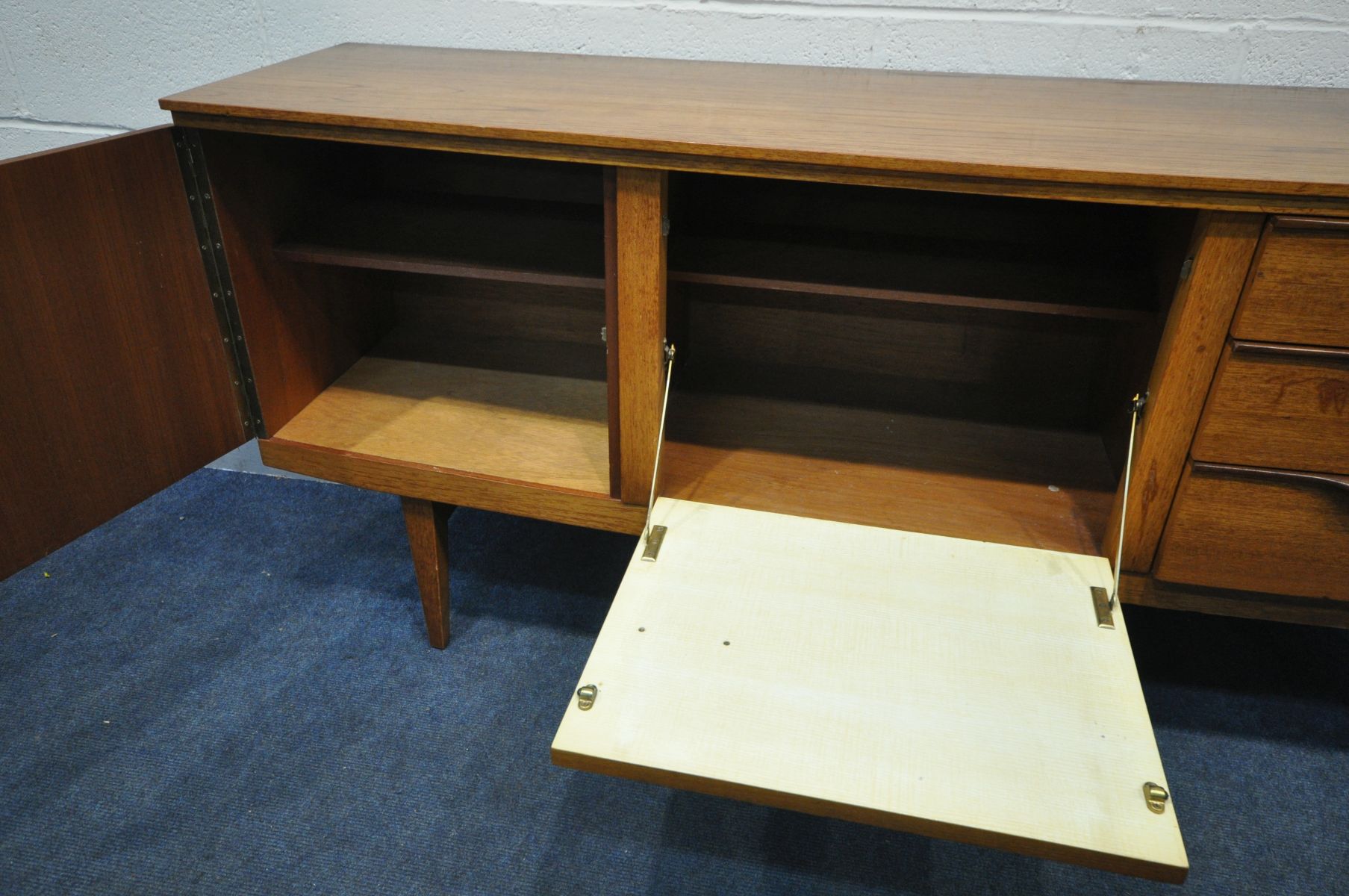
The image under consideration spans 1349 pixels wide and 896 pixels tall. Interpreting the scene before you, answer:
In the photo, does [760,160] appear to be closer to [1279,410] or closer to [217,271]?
[1279,410]

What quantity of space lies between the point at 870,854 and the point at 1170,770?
44 centimetres

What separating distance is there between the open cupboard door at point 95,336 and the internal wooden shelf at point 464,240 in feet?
0.57

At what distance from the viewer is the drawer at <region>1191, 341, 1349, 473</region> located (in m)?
0.92

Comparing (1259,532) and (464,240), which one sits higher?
(464,240)

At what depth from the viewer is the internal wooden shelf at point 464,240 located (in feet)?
3.77

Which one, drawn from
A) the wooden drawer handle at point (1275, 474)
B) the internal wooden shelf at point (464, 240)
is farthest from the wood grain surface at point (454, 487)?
the wooden drawer handle at point (1275, 474)

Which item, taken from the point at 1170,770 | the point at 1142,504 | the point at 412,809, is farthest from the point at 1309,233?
the point at 412,809

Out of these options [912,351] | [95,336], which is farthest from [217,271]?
[912,351]

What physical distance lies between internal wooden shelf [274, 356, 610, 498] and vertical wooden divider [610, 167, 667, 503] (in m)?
0.09

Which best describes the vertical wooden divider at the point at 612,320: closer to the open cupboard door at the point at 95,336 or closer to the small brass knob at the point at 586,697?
the small brass knob at the point at 586,697

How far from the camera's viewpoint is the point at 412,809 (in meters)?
1.23

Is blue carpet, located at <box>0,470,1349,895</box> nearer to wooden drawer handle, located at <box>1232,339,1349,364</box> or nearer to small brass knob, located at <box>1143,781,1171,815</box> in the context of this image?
small brass knob, located at <box>1143,781,1171,815</box>

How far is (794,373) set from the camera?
4.91 feet

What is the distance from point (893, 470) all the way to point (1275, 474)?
0.44 m
